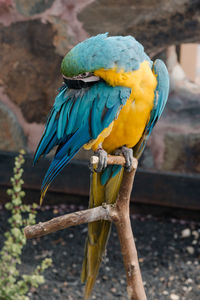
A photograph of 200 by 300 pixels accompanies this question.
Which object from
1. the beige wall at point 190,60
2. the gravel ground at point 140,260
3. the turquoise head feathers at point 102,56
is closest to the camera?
the turquoise head feathers at point 102,56

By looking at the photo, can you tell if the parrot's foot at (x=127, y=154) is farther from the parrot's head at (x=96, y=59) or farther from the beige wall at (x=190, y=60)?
the beige wall at (x=190, y=60)

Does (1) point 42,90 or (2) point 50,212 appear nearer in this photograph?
(1) point 42,90

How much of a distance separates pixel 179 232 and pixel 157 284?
348mm

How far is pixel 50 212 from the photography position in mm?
1989

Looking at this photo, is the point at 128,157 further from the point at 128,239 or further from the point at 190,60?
the point at 190,60

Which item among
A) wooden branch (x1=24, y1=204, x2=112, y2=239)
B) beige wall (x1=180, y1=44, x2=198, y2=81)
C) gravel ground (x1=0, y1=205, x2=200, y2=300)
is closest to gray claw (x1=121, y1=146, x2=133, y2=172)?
wooden branch (x1=24, y1=204, x2=112, y2=239)

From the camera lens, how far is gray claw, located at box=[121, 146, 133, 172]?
2.53 feet

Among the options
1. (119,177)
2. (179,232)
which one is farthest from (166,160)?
(119,177)

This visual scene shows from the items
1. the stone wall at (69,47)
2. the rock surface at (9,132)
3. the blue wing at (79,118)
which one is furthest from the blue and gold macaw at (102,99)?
the rock surface at (9,132)

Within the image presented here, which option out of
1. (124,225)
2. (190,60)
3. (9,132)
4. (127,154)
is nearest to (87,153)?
(9,132)

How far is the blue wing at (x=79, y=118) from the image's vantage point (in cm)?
80

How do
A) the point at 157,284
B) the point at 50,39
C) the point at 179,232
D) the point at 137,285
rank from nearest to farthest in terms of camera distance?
the point at 137,285, the point at 157,284, the point at 50,39, the point at 179,232

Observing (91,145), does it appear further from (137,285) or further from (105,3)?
(105,3)

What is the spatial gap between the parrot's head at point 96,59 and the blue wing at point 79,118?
3 cm
